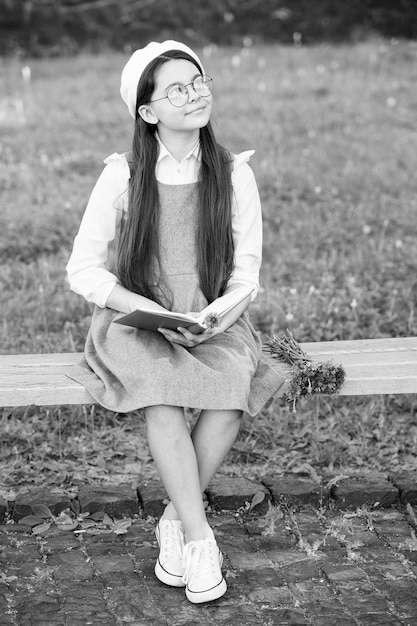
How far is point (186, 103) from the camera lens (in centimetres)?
310

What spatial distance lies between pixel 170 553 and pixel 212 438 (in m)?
0.39

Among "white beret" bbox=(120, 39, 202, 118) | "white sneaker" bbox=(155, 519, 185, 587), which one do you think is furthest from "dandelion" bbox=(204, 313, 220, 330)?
"white beret" bbox=(120, 39, 202, 118)

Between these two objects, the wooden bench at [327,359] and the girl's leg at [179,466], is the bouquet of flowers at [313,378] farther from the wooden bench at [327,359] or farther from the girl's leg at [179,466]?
the girl's leg at [179,466]

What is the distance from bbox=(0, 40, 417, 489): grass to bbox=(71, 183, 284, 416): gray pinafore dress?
2.06ft

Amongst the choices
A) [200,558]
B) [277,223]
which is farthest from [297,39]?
[200,558]

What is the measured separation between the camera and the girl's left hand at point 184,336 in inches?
115

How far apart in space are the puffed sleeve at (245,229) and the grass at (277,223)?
0.73 m

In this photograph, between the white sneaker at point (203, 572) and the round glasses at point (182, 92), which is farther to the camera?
the round glasses at point (182, 92)

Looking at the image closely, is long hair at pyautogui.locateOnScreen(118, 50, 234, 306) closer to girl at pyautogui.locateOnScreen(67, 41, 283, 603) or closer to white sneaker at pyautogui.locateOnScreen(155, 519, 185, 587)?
girl at pyautogui.locateOnScreen(67, 41, 283, 603)

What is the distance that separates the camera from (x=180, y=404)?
2871 mm

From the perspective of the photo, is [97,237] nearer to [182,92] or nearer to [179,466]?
[182,92]

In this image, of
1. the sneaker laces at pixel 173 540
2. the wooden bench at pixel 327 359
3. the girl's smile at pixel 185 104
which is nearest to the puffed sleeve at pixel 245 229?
the girl's smile at pixel 185 104

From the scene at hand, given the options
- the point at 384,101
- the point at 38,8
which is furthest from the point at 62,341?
the point at 38,8

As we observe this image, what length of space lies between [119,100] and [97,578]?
5.02m
